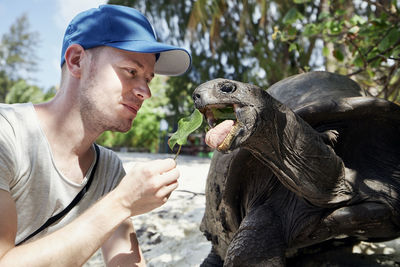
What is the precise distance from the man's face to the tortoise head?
1.38 ft

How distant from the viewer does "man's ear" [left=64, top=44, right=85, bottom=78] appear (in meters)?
1.51

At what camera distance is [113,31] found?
1489 millimetres

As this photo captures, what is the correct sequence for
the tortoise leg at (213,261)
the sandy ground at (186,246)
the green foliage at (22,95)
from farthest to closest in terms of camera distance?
1. the green foliage at (22,95)
2. the tortoise leg at (213,261)
3. the sandy ground at (186,246)

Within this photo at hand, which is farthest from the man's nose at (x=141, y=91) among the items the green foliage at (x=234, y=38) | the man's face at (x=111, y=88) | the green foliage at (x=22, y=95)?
the green foliage at (x=22, y=95)

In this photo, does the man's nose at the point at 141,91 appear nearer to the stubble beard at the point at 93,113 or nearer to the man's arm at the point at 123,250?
the stubble beard at the point at 93,113

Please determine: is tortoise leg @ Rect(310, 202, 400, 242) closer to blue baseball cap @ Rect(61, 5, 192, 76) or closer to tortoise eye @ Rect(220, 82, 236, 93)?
tortoise eye @ Rect(220, 82, 236, 93)

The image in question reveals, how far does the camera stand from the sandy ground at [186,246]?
1.78 m

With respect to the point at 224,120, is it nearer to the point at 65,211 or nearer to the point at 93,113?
the point at 93,113

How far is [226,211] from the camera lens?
75.8 inches

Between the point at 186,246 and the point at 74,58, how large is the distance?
5.94 feet

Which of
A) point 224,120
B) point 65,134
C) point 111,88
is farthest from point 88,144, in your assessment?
point 224,120

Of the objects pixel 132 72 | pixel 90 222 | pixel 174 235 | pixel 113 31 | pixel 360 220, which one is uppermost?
pixel 113 31

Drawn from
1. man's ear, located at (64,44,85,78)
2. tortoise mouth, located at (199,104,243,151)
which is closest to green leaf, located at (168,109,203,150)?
tortoise mouth, located at (199,104,243,151)

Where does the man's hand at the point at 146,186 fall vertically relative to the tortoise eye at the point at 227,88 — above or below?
below
